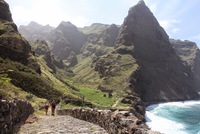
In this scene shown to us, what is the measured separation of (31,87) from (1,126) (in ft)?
251

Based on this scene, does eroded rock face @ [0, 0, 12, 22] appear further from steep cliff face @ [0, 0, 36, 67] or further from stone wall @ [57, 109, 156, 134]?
stone wall @ [57, 109, 156, 134]

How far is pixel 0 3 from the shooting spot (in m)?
125

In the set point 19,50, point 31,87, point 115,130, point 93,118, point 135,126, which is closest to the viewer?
point 135,126

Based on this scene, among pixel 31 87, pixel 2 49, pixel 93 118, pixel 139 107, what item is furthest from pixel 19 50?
pixel 93 118

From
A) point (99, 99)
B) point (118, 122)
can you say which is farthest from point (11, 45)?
point (118, 122)

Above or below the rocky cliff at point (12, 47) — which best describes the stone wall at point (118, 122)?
below

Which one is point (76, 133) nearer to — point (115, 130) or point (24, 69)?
point (115, 130)

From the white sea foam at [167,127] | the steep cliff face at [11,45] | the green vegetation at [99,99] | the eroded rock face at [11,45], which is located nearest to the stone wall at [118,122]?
the steep cliff face at [11,45]

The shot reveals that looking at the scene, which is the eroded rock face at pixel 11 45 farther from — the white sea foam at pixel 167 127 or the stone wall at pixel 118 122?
the stone wall at pixel 118 122

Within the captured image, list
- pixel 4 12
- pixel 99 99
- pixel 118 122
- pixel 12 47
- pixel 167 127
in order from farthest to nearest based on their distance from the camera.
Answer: pixel 99 99 → pixel 4 12 → pixel 167 127 → pixel 12 47 → pixel 118 122

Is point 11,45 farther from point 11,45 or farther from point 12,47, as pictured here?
point 12,47

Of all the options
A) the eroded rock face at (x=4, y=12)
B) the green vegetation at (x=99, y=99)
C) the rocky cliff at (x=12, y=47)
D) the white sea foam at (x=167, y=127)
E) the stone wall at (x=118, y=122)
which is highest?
the eroded rock face at (x=4, y=12)

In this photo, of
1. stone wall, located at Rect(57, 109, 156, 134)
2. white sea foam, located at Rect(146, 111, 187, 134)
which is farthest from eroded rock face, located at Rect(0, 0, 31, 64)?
stone wall, located at Rect(57, 109, 156, 134)

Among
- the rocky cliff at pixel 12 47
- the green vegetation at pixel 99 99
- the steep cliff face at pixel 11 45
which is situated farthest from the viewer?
the green vegetation at pixel 99 99
